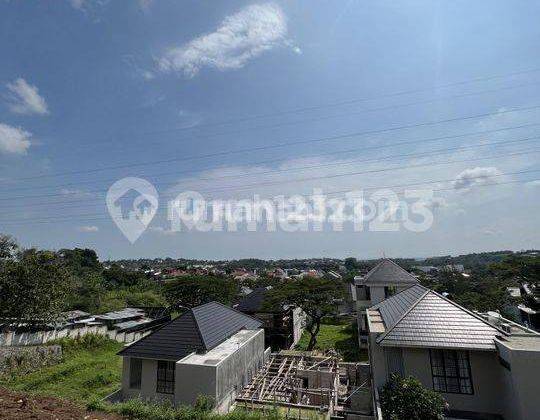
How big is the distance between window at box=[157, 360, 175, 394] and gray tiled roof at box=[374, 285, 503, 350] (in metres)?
9.51

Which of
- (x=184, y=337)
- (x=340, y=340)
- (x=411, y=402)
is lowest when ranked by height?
(x=340, y=340)

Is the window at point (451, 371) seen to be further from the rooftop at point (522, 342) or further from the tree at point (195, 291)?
the tree at point (195, 291)

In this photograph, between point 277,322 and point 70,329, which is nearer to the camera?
point 70,329

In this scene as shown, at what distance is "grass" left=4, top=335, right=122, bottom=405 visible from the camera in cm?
1884

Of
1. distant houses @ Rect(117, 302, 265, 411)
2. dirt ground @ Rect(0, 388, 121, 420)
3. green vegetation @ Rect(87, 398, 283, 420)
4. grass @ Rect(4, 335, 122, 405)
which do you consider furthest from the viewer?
grass @ Rect(4, 335, 122, 405)

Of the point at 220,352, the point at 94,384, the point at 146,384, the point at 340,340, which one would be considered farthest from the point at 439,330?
the point at 340,340

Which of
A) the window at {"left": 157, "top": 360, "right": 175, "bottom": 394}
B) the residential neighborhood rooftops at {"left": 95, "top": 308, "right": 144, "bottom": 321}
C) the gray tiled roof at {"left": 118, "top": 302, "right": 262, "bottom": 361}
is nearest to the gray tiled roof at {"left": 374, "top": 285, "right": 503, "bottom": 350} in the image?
the gray tiled roof at {"left": 118, "top": 302, "right": 262, "bottom": 361}

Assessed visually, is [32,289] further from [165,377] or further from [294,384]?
[294,384]

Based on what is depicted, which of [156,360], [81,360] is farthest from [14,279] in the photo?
[156,360]

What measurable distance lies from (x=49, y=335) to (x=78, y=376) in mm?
9001

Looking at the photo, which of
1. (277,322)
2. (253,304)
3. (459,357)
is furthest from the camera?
(253,304)

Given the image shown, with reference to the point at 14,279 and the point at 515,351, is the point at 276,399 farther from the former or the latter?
the point at 14,279

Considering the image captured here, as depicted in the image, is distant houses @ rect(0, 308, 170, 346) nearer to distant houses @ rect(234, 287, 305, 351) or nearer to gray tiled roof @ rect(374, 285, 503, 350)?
distant houses @ rect(234, 287, 305, 351)

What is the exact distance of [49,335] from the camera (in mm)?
27984
